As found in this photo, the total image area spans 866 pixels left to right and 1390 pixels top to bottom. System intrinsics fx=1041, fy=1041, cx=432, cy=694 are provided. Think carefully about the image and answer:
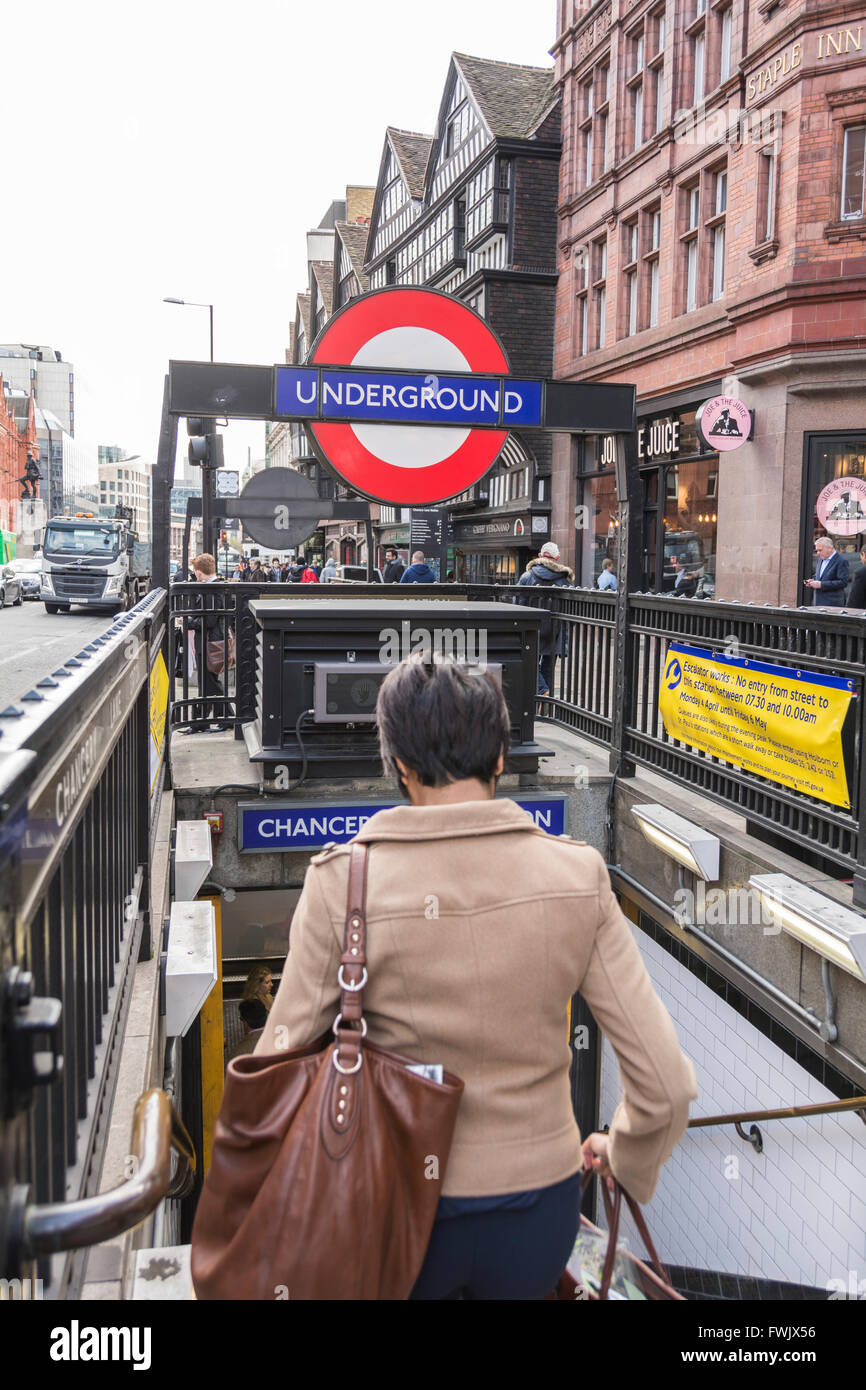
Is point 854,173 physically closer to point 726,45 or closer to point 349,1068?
point 726,45

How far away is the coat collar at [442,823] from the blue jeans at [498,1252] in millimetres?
661

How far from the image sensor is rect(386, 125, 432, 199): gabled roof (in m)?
39.6

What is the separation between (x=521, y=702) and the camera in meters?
6.78

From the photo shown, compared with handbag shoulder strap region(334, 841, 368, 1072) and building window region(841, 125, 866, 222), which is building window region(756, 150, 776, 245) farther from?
handbag shoulder strap region(334, 841, 368, 1072)

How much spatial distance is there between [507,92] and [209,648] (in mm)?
27592

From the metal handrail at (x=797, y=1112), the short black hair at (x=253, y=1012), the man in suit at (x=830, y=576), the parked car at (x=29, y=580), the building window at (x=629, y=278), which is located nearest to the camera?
the metal handrail at (x=797, y=1112)

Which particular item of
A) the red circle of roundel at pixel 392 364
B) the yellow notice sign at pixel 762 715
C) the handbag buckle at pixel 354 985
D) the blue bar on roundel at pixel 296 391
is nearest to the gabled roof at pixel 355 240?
the red circle of roundel at pixel 392 364

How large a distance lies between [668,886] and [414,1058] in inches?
177

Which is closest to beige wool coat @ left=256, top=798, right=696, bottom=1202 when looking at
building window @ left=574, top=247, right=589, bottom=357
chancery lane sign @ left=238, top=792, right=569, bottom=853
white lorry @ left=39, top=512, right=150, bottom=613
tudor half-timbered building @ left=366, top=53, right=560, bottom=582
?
chancery lane sign @ left=238, top=792, right=569, bottom=853

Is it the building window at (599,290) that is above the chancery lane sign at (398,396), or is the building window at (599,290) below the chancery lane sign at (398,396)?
above

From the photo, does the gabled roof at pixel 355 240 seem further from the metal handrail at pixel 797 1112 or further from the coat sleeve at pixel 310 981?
the coat sleeve at pixel 310 981

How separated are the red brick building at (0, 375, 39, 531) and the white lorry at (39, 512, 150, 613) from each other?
177 ft

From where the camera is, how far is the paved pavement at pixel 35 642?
→ 46.4 feet

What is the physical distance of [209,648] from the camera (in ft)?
27.4
